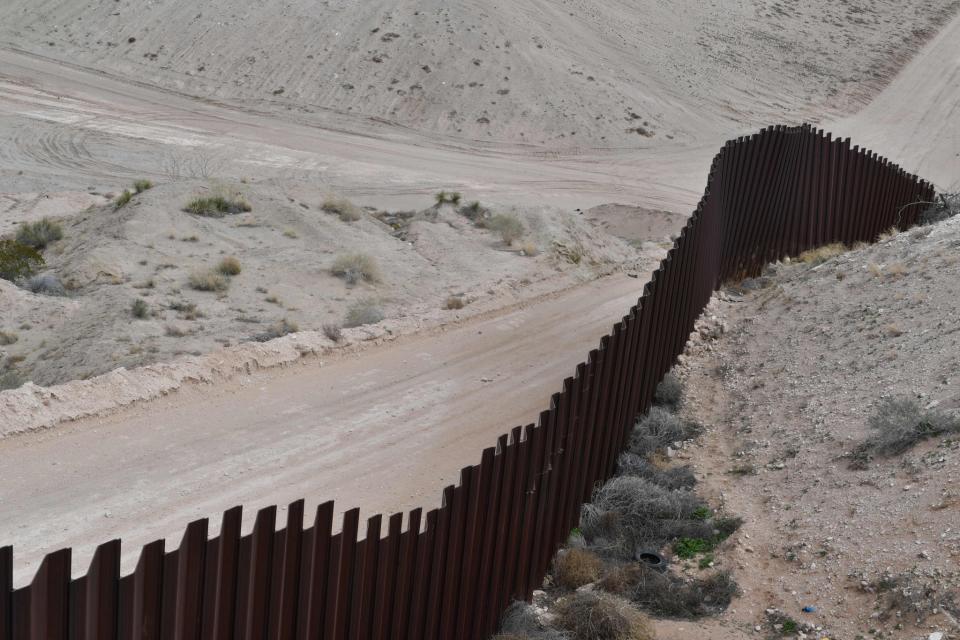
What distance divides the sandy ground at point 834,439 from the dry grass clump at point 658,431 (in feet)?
0.78

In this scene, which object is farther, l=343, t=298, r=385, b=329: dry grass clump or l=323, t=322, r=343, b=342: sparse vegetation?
l=343, t=298, r=385, b=329: dry grass clump

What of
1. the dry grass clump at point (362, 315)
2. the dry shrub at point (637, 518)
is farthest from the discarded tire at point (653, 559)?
the dry grass clump at point (362, 315)

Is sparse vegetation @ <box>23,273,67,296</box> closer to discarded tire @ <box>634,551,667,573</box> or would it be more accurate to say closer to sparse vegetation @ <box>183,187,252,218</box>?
sparse vegetation @ <box>183,187,252,218</box>

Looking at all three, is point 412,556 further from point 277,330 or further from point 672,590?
point 277,330

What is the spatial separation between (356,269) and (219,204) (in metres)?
4.27

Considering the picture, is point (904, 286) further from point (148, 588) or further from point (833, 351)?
point (148, 588)

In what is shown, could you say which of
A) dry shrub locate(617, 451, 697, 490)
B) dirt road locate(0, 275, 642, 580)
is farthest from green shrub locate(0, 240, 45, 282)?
dry shrub locate(617, 451, 697, 490)

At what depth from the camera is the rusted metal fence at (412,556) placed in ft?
15.9

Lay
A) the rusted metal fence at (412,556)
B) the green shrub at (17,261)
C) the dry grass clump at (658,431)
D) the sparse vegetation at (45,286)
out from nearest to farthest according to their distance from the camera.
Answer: the rusted metal fence at (412,556) → the dry grass clump at (658,431) → the sparse vegetation at (45,286) → the green shrub at (17,261)

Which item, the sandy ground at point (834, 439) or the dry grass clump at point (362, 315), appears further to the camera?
the dry grass clump at point (362, 315)

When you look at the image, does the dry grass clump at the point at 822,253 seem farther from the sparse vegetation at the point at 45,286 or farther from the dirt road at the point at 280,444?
the sparse vegetation at the point at 45,286

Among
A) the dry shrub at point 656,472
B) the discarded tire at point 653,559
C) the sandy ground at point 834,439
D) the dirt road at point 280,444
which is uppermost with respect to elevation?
the sandy ground at point 834,439

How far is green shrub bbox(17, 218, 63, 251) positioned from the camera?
20938mm

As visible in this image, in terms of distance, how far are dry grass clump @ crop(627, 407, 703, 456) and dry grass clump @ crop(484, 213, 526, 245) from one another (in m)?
10.9
